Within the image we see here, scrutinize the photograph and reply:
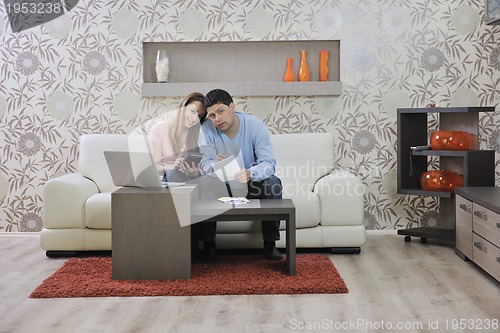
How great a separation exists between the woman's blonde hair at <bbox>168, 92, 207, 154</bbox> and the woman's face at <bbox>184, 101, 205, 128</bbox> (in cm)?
2

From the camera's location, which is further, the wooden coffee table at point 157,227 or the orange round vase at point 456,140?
the orange round vase at point 456,140

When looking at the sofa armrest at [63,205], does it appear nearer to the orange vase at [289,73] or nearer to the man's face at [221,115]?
the man's face at [221,115]

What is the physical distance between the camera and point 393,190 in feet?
18.9

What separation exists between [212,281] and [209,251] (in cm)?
68

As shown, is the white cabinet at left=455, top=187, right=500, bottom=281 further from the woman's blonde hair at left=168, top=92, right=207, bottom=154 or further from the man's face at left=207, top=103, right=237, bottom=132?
the woman's blonde hair at left=168, top=92, right=207, bottom=154

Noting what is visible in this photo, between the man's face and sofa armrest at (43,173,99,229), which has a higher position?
the man's face

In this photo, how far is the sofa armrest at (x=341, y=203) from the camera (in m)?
4.87

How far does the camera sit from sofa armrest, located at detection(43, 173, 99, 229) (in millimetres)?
4840

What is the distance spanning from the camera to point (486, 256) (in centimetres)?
411

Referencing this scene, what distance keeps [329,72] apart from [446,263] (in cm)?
192

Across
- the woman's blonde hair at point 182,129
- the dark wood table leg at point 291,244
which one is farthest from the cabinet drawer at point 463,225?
Answer: the woman's blonde hair at point 182,129

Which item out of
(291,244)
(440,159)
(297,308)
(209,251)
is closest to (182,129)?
(209,251)

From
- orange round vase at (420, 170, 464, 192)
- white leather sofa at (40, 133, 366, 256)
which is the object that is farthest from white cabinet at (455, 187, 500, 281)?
white leather sofa at (40, 133, 366, 256)

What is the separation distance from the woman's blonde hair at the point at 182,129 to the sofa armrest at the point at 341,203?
918 mm
